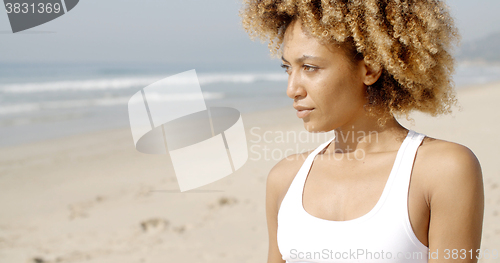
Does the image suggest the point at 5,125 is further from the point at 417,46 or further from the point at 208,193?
the point at 417,46

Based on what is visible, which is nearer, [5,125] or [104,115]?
[5,125]

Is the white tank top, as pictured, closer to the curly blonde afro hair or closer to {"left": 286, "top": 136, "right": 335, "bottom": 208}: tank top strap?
{"left": 286, "top": 136, "right": 335, "bottom": 208}: tank top strap

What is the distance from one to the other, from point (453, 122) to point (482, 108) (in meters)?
2.65

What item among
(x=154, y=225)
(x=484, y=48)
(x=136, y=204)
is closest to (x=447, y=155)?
(x=154, y=225)

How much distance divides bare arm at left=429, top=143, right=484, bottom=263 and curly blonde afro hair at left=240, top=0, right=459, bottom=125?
410 millimetres

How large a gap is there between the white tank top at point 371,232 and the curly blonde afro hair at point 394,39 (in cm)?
21

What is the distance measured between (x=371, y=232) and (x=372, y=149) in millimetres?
430

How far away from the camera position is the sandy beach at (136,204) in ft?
14.7

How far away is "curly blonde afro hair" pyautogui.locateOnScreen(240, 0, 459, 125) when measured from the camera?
1734mm

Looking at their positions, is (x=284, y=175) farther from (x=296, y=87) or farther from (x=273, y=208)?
(x=296, y=87)

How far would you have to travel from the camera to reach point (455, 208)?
1509 millimetres

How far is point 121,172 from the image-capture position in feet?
23.5

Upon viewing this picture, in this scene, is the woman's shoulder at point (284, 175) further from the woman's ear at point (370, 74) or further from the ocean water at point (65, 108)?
the ocean water at point (65, 108)

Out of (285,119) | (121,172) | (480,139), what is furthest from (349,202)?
(285,119)
